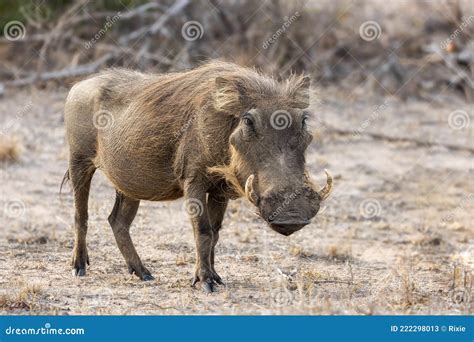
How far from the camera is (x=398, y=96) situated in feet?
47.0

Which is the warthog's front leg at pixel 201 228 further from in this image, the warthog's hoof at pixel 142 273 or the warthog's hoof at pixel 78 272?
the warthog's hoof at pixel 78 272

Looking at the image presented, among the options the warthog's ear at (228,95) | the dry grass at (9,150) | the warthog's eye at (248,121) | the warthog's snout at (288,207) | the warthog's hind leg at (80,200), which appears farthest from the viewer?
the dry grass at (9,150)

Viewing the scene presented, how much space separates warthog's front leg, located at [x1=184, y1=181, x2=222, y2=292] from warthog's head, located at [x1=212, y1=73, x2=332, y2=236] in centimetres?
38

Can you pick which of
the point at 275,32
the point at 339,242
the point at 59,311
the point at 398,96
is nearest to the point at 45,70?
the point at 275,32

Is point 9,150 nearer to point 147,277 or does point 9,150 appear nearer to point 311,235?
point 311,235

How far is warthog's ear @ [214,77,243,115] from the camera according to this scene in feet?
20.1

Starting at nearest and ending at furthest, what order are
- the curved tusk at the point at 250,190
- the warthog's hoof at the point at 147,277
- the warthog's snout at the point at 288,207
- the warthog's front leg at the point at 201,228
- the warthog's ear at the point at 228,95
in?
the warthog's snout at the point at 288,207
the curved tusk at the point at 250,190
the warthog's ear at the point at 228,95
the warthog's front leg at the point at 201,228
the warthog's hoof at the point at 147,277

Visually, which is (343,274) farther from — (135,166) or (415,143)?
(415,143)

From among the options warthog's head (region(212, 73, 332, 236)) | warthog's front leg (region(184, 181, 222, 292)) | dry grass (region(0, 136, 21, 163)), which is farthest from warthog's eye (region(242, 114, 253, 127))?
dry grass (region(0, 136, 21, 163))

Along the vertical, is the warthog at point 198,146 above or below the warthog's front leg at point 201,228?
above

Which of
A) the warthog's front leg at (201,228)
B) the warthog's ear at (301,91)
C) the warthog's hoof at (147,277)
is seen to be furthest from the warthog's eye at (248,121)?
the warthog's hoof at (147,277)

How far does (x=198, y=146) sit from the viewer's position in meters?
6.32

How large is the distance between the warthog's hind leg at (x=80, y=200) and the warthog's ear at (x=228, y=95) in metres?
1.50

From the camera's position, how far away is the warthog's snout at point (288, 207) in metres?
5.55
